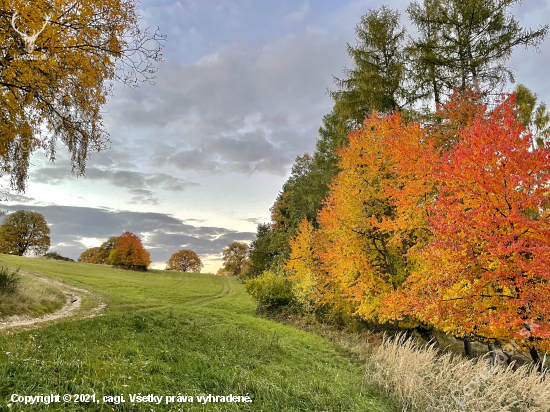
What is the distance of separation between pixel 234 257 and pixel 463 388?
180 feet

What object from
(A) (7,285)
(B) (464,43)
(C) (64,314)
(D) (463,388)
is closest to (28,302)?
(A) (7,285)

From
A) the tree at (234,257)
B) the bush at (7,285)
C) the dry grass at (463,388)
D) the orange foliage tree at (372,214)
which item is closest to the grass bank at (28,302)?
the bush at (7,285)

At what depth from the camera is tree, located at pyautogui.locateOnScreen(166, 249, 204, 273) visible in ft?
222

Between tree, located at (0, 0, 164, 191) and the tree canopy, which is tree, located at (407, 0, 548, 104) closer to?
tree, located at (0, 0, 164, 191)

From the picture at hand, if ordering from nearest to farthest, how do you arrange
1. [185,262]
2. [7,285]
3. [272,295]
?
[7,285] < [272,295] < [185,262]

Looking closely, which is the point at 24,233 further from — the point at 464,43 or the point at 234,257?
the point at 464,43

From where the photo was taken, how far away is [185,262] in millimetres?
68312

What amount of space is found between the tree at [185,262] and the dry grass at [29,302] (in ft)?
174

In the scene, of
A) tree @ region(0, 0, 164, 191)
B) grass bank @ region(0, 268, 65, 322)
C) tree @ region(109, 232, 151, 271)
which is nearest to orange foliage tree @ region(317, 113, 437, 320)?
tree @ region(0, 0, 164, 191)

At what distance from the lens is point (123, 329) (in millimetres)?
8461

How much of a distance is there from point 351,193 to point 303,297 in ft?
30.5

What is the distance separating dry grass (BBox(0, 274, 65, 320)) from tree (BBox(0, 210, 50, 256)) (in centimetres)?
3184

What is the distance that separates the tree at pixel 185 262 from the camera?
67.6 m

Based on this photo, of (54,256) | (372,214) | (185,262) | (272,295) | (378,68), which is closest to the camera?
(372,214)
